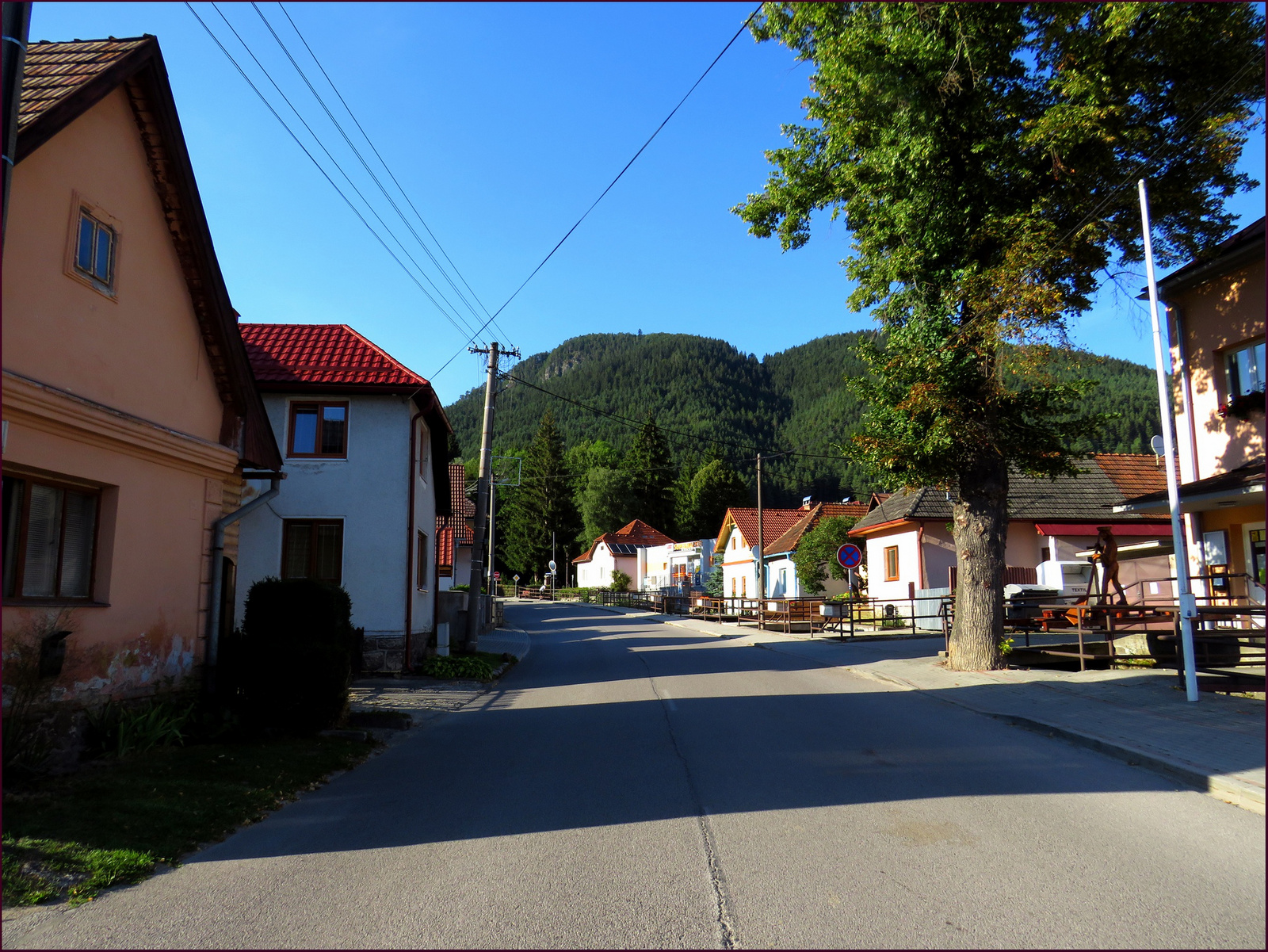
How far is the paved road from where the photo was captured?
434 cm

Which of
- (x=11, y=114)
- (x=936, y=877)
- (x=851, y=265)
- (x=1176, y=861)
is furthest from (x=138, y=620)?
(x=851, y=265)

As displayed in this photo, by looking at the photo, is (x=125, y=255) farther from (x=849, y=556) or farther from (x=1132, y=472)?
(x=1132, y=472)

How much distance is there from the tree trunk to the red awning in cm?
1688

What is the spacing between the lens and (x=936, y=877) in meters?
5.02

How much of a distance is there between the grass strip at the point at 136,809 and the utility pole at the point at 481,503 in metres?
12.3

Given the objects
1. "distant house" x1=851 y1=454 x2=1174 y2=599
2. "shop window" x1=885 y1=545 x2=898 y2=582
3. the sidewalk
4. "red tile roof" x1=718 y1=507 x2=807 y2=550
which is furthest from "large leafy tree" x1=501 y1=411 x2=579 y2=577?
the sidewalk

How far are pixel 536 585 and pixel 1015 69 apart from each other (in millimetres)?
85707

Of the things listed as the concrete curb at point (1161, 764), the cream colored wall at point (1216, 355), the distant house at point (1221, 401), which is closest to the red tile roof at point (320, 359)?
the concrete curb at point (1161, 764)

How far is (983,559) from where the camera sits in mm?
15828

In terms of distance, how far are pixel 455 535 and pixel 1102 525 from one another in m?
28.5

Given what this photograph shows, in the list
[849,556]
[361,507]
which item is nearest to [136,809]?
[361,507]

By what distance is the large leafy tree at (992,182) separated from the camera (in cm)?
1357

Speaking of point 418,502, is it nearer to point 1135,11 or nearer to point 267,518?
point 267,518

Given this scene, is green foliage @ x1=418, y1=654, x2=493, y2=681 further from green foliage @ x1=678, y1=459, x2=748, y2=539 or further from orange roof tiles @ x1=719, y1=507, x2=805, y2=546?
green foliage @ x1=678, y1=459, x2=748, y2=539
